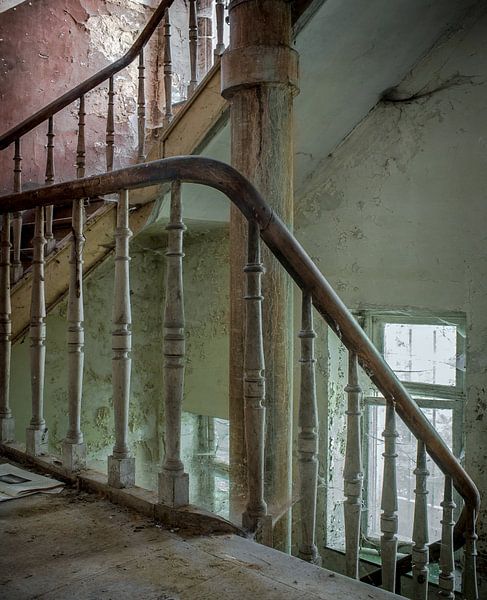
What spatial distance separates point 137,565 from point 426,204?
10.2 ft

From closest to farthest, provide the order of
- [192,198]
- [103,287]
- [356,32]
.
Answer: [356,32], [192,198], [103,287]

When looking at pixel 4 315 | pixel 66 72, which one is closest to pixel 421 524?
pixel 4 315

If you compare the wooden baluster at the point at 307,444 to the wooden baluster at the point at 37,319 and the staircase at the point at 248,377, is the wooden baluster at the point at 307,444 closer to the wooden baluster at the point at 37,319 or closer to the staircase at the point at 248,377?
the staircase at the point at 248,377

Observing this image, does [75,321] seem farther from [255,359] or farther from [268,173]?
[268,173]

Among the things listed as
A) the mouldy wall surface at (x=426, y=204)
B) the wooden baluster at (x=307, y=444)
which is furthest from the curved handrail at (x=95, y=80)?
the wooden baluster at (x=307, y=444)

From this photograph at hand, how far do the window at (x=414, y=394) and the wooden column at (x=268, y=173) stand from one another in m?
1.85

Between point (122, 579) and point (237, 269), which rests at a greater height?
point (237, 269)

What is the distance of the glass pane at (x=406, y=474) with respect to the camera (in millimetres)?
4156

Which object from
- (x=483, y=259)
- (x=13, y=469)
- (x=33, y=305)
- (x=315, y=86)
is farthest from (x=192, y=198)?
(x=13, y=469)

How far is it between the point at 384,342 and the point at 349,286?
0.53 m

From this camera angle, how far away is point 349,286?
4.25m

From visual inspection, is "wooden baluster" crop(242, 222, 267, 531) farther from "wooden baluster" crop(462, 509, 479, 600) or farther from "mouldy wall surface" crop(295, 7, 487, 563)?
"mouldy wall surface" crop(295, 7, 487, 563)

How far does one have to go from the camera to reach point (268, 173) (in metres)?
2.51

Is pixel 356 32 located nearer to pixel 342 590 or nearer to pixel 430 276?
pixel 430 276
